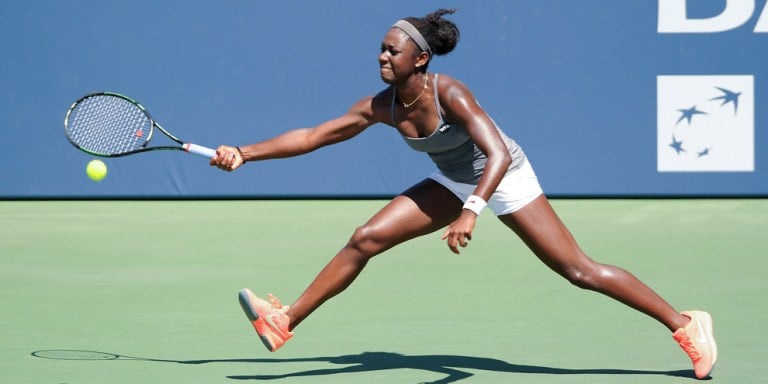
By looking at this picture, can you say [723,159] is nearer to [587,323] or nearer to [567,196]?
[567,196]

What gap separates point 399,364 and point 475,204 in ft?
2.88

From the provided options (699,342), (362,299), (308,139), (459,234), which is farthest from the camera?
(362,299)

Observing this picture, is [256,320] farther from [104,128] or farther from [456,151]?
[104,128]

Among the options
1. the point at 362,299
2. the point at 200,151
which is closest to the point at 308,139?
the point at 200,151

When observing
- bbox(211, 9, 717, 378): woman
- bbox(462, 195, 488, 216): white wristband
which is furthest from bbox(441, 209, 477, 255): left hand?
bbox(211, 9, 717, 378): woman

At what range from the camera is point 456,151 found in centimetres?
573

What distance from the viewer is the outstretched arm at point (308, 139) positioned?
582 centimetres

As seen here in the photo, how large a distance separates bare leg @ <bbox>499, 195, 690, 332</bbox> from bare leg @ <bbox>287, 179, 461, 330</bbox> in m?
0.35

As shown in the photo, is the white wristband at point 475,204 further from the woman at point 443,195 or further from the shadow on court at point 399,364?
the shadow on court at point 399,364

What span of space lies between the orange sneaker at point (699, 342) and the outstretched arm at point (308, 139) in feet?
4.84

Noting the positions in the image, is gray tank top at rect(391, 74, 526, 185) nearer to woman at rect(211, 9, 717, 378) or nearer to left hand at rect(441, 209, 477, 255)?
woman at rect(211, 9, 717, 378)

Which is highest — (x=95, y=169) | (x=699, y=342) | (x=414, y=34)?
(x=414, y=34)

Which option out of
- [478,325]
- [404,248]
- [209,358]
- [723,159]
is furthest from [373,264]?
[723,159]

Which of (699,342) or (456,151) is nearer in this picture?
(699,342)
